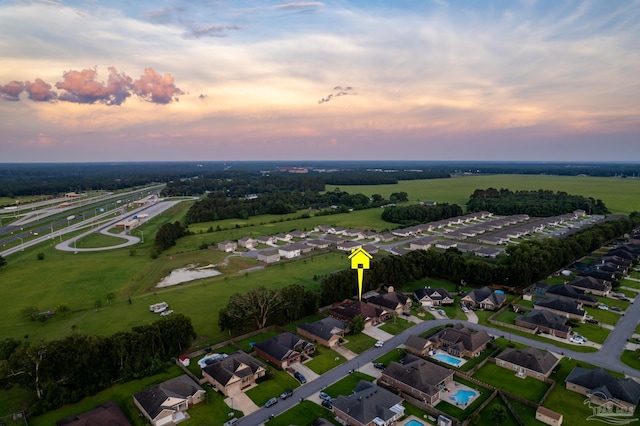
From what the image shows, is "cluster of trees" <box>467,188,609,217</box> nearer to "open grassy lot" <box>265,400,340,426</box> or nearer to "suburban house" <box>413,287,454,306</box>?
"suburban house" <box>413,287,454,306</box>

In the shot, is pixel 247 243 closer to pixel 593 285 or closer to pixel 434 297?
pixel 434 297

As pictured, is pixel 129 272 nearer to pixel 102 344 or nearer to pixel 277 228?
pixel 102 344

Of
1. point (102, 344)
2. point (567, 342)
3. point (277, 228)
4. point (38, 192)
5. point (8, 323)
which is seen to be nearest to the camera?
point (102, 344)

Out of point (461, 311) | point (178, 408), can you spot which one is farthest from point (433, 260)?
point (178, 408)

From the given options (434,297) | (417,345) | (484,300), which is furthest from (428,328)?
(484,300)

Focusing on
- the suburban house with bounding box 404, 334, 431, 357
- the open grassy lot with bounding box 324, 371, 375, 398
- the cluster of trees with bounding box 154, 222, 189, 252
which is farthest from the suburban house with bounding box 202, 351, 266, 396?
the cluster of trees with bounding box 154, 222, 189, 252

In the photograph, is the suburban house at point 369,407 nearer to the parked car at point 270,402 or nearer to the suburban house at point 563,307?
the parked car at point 270,402

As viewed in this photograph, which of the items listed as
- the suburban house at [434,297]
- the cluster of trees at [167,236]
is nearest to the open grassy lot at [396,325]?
the suburban house at [434,297]
